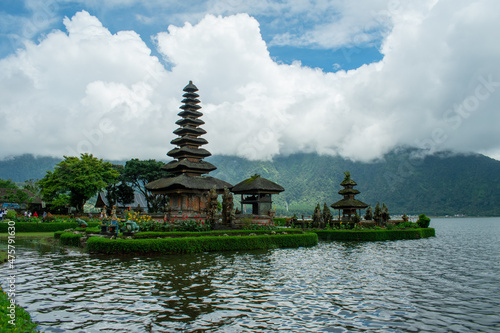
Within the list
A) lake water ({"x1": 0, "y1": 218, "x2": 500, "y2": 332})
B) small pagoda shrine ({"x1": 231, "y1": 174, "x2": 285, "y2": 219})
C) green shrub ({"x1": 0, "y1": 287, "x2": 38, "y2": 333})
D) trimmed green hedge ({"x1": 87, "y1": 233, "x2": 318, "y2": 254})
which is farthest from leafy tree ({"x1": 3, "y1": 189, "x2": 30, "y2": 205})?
green shrub ({"x1": 0, "y1": 287, "x2": 38, "y2": 333})

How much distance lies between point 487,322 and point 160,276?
41.0 feet

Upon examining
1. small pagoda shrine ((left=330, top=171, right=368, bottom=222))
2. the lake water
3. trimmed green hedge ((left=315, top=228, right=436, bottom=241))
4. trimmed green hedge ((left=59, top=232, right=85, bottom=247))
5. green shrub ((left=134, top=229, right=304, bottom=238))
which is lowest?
trimmed green hedge ((left=315, top=228, right=436, bottom=241))

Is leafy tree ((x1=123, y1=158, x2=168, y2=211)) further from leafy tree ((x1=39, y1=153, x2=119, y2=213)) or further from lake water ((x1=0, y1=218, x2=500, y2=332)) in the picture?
lake water ((x1=0, y1=218, x2=500, y2=332))

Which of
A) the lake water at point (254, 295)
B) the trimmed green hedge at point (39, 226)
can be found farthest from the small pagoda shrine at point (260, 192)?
the lake water at point (254, 295)

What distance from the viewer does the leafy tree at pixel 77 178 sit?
54.6 metres

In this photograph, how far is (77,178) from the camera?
53938 millimetres

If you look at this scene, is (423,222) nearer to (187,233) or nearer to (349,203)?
(349,203)

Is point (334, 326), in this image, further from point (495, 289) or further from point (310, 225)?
point (310, 225)

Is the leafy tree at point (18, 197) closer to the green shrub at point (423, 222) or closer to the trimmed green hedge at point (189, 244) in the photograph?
the trimmed green hedge at point (189, 244)

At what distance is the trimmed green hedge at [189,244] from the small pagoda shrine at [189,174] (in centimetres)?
1150

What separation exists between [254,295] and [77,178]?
49786 mm

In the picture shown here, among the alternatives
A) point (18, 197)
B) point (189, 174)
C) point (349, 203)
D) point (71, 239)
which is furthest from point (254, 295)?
point (18, 197)

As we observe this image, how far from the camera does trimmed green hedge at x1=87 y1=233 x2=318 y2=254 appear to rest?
895 inches

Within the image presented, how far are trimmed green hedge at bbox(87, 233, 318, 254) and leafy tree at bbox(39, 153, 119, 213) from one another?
34.7 metres
